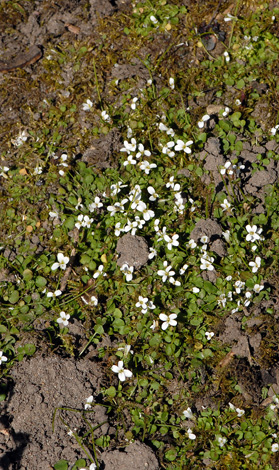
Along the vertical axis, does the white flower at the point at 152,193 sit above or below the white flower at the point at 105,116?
below

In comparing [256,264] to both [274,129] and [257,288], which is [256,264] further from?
[274,129]

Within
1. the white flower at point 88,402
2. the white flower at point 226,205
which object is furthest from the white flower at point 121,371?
the white flower at point 226,205

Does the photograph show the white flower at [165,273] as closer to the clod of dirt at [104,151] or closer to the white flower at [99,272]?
the white flower at [99,272]

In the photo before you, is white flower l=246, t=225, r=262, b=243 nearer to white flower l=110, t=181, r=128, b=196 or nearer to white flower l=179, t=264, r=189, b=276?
white flower l=179, t=264, r=189, b=276

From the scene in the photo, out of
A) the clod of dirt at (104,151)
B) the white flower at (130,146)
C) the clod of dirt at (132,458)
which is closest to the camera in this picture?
the clod of dirt at (132,458)

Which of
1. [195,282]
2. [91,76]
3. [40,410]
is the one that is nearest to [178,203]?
[195,282]

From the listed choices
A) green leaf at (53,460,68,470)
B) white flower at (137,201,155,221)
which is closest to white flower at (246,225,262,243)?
white flower at (137,201,155,221)
